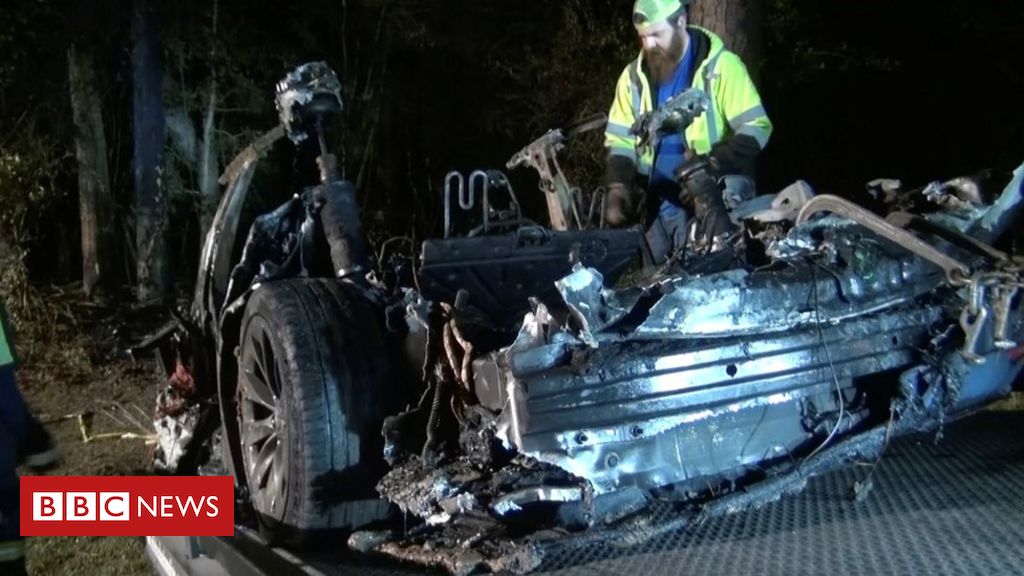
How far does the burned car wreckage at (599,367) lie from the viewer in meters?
2.90

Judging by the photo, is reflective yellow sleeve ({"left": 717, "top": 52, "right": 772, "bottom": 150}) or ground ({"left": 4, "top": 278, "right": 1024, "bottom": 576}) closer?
Answer: reflective yellow sleeve ({"left": 717, "top": 52, "right": 772, "bottom": 150})

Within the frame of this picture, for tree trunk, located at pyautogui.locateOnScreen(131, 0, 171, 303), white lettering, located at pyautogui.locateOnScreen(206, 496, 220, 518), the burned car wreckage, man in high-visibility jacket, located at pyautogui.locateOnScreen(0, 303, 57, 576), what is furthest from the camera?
tree trunk, located at pyautogui.locateOnScreen(131, 0, 171, 303)

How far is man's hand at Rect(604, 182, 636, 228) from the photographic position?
4844 mm

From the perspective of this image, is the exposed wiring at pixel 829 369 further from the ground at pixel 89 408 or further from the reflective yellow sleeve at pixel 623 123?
the ground at pixel 89 408

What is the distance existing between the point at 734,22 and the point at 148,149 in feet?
24.9

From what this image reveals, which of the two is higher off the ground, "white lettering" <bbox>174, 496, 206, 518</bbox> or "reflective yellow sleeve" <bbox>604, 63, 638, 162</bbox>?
"reflective yellow sleeve" <bbox>604, 63, 638, 162</bbox>

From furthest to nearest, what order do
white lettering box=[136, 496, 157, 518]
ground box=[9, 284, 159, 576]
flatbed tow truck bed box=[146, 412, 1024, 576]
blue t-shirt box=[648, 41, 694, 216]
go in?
ground box=[9, 284, 159, 576] → blue t-shirt box=[648, 41, 694, 216] → white lettering box=[136, 496, 157, 518] → flatbed tow truck bed box=[146, 412, 1024, 576]

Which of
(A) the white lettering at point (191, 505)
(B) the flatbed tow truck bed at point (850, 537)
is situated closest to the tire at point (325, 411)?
(B) the flatbed tow truck bed at point (850, 537)

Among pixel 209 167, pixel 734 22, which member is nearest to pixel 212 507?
pixel 734 22

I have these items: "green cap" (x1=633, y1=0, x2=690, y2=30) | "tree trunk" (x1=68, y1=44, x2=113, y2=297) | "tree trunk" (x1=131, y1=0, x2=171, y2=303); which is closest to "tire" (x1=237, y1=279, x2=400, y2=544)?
"green cap" (x1=633, y1=0, x2=690, y2=30)

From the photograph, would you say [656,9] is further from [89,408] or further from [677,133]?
[89,408]

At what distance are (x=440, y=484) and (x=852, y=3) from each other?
10895 millimetres

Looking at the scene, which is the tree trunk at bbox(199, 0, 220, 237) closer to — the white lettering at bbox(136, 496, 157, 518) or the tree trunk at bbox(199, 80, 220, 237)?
the tree trunk at bbox(199, 80, 220, 237)

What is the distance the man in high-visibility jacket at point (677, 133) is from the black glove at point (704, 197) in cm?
19
